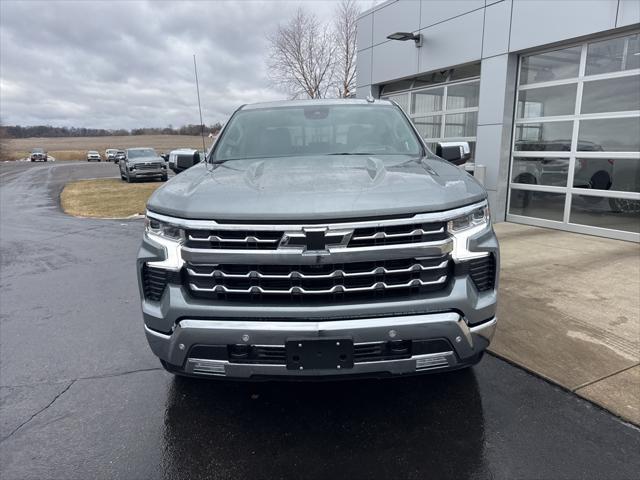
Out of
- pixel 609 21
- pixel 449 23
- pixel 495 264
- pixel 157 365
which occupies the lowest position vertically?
pixel 157 365

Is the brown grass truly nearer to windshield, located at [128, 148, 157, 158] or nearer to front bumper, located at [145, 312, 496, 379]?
windshield, located at [128, 148, 157, 158]

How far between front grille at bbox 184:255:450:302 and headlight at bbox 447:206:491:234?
0.17 metres

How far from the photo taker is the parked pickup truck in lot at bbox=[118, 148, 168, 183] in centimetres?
2117

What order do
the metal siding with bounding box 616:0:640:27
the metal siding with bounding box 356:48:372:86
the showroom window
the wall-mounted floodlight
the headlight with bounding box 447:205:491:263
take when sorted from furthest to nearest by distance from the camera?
the metal siding with bounding box 356:48:372:86
the wall-mounted floodlight
the showroom window
the metal siding with bounding box 616:0:640:27
the headlight with bounding box 447:205:491:263

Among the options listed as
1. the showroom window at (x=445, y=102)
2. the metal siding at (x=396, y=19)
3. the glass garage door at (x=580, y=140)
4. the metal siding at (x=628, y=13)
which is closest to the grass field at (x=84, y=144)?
the metal siding at (x=396, y=19)

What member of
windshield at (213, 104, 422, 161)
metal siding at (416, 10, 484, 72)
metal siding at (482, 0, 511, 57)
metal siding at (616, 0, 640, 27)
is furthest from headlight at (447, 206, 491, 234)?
metal siding at (416, 10, 484, 72)

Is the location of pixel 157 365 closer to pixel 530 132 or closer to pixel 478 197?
pixel 478 197

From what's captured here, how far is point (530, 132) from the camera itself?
8.62 metres

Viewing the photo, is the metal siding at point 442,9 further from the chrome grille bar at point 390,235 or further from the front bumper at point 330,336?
the front bumper at point 330,336

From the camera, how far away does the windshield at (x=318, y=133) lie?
3473mm

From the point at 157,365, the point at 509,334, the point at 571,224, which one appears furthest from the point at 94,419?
the point at 571,224

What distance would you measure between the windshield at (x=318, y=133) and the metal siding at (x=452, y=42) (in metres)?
6.35

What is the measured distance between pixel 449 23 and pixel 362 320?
9.48m

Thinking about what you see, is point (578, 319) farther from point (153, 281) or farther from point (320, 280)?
point (153, 281)
